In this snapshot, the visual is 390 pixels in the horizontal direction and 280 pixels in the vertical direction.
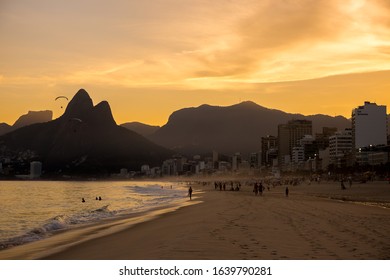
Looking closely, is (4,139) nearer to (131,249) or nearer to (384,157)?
(384,157)

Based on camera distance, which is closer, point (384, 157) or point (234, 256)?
point (234, 256)

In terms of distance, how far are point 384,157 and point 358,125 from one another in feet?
139

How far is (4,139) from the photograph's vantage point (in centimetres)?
19762

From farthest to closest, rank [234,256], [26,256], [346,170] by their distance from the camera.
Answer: [346,170], [26,256], [234,256]

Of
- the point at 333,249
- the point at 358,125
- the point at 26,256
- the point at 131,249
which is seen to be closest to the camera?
the point at 333,249

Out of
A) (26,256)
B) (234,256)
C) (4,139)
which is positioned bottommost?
(26,256)
